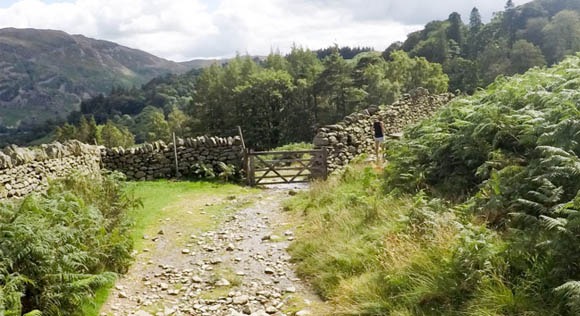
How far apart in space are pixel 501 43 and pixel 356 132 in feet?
188

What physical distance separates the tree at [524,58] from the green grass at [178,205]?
156 ft

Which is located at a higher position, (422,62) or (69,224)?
(422,62)

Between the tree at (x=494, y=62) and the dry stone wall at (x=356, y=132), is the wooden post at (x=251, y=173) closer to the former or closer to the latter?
the dry stone wall at (x=356, y=132)

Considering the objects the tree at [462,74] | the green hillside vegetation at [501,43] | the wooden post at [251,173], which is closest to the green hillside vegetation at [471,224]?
the wooden post at [251,173]

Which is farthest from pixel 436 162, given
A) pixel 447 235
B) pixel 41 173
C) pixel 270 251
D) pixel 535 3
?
pixel 535 3

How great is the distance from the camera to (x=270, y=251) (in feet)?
23.8

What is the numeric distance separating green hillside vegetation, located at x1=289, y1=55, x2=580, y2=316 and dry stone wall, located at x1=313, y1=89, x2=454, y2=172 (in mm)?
4910

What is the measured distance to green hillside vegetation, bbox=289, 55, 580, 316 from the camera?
11.8 feet

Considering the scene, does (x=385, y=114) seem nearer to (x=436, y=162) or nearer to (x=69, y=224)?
(x=436, y=162)

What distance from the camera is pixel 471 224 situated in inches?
179

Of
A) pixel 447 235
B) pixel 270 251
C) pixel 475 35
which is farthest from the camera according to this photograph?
pixel 475 35

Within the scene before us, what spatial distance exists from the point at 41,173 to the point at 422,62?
4371cm

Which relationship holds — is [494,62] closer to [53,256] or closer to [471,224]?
[471,224]

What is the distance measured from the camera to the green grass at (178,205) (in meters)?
8.72
